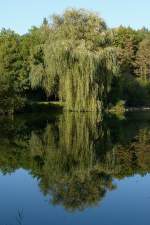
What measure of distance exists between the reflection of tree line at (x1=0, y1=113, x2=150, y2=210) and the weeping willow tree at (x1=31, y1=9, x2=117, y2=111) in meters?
11.4

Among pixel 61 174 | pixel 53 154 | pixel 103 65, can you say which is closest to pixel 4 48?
pixel 103 65

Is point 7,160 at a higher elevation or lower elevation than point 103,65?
→ lower

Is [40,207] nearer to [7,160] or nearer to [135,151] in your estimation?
[7,160]

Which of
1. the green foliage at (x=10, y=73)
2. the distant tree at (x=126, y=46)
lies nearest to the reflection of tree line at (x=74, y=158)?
the green foliage at (x=10, y=73)

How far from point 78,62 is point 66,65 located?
3.94 ft

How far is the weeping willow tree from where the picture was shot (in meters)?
37.4

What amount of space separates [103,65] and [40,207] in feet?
98.5

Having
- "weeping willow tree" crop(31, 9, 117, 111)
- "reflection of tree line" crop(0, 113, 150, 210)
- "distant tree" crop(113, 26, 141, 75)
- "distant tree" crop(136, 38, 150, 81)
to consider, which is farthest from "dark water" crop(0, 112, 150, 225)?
"distant tree" crop(136, 38, 150, 81)

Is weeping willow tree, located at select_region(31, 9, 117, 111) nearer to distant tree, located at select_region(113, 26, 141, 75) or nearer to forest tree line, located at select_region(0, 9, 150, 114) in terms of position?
forest tree line, located at select_region(0, 9, 150, 114)

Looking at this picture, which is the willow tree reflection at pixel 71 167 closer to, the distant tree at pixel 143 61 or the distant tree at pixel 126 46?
the distant tree at pixel 126 46

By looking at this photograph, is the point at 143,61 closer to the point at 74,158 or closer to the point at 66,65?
the point at 66,65

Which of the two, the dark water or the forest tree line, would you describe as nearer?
the dark water

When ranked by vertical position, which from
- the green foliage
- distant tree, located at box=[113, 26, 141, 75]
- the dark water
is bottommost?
the dark water

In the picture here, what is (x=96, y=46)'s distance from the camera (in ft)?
133
